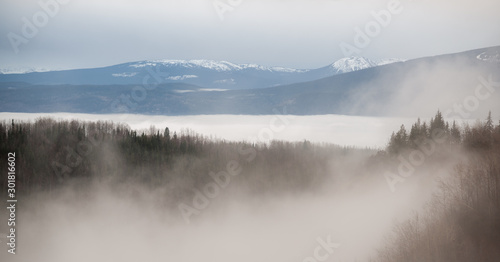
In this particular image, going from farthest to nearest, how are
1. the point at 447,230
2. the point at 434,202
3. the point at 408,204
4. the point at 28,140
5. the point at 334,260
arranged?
the point at 28,140
the point at 334,260
the point at 408,204
the point at 434,202
the point at 447,230

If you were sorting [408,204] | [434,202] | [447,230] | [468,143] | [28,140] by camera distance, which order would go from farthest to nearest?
[28,140] → [408,204] → [468,143] → [434,202] → [447,230]

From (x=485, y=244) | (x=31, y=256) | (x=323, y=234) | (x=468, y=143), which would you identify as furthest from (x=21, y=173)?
(x=485, y=244)

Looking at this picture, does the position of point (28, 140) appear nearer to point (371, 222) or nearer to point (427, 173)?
Answer: point (371, 222)

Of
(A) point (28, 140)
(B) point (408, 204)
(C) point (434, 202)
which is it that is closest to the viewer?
(C) point (434, 202)

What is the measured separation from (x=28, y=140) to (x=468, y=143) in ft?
495

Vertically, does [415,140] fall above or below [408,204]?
above

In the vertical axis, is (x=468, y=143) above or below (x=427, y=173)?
above

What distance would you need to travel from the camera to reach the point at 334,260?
140 meters

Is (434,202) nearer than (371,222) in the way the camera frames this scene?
Yes

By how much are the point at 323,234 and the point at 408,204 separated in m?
81.8

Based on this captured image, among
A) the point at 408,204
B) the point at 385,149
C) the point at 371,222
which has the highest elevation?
the point at 385,149

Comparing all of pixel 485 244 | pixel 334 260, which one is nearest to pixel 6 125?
pixel 334 260

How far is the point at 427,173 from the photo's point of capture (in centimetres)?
11856

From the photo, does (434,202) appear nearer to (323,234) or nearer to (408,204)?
(408,204)
